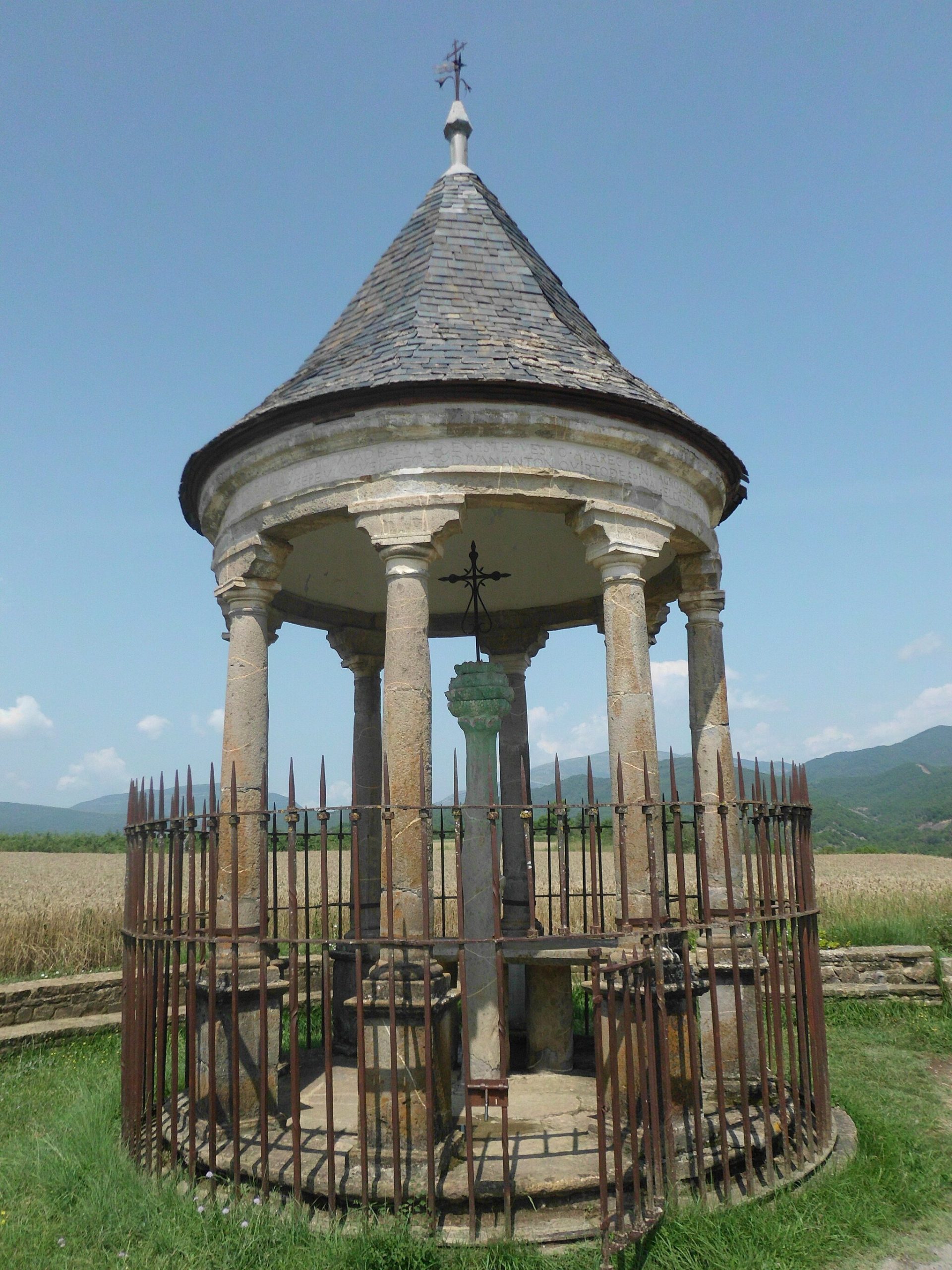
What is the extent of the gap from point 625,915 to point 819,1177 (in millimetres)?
2316

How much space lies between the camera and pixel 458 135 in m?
10.0

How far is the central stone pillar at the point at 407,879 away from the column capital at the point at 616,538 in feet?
3.52

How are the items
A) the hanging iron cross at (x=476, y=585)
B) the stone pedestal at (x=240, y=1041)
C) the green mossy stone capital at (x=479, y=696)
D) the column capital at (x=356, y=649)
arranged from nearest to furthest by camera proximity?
1. the stone pedestal at (x=240, y=1041)
2. the green mossy stone capital at (x=479, y=696)
3. the hanging iron cross at (x=476, y=585)
4. the column capital at (x=356, y=649)

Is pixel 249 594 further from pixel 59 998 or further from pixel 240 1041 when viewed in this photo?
pixel 59 998

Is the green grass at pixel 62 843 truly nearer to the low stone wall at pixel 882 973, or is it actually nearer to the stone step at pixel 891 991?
the low stone wall at pixel 882 973

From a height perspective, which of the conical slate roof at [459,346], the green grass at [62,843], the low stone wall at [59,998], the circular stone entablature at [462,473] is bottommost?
the low stone wall at [59,998]

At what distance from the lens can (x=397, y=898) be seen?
6.55m

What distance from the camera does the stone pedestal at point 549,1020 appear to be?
8.78 metres

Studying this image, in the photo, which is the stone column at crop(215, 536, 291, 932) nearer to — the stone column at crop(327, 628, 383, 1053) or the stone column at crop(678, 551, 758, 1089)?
the stone column at crop(327, 628, 383, 1053)

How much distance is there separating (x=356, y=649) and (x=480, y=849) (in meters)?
4.46

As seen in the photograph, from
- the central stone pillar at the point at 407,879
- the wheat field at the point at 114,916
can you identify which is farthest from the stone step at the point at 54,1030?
the central stone pillar at the point at 407,879

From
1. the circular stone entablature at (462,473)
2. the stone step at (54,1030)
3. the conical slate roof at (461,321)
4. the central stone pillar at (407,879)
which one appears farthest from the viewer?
the stone step at (54,1030)

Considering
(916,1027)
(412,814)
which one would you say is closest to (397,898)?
(412,814)

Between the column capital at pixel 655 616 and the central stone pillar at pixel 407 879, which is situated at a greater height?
the column capital at pixel 655 616
